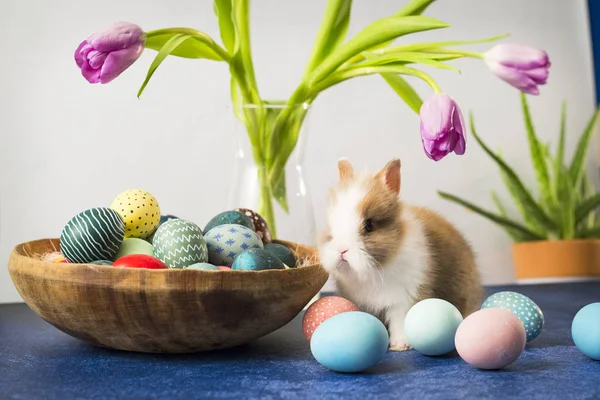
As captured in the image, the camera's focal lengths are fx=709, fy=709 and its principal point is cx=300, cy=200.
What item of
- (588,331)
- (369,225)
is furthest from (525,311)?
(369,225)

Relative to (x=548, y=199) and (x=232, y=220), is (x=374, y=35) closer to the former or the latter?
(x=232, y=220)

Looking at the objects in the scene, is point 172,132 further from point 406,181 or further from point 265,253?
point 265,253

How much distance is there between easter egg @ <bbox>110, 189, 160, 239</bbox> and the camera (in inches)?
37.1

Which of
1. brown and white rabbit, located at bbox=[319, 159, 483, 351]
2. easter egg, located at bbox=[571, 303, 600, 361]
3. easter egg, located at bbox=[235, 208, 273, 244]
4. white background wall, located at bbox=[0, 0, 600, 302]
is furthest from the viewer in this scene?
white background wall, located at bbox=[0, 0, 600, 302]

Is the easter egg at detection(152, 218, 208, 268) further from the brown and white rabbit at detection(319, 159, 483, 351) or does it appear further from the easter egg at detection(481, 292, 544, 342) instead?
the easter egg at detection(481, 292, 544, 342)

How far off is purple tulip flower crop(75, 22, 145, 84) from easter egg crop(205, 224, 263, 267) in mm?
235

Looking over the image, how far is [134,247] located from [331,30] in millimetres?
483

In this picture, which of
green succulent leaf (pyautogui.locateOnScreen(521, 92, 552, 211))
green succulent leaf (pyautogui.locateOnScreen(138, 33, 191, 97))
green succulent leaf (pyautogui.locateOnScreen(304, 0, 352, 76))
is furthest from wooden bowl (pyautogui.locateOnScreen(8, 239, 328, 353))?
green succulent leaf (pyautogui.locateOnScreen(521, 92, 552, 211))

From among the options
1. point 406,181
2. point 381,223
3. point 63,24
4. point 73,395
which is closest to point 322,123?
point 406,181

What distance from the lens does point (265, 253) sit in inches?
32.7

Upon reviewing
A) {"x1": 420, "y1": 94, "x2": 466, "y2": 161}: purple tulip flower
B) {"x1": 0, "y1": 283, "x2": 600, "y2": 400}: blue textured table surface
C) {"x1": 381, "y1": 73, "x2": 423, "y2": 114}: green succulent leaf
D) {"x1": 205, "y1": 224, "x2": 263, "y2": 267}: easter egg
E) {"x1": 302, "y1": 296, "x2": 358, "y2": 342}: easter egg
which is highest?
{"x1": 381, "y1": 73, "x2": 423, "y2": 114}: green succulent leaf

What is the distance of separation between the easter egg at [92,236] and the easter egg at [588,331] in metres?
0.55

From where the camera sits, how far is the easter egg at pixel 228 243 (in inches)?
35.0

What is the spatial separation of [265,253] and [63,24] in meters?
1.05
